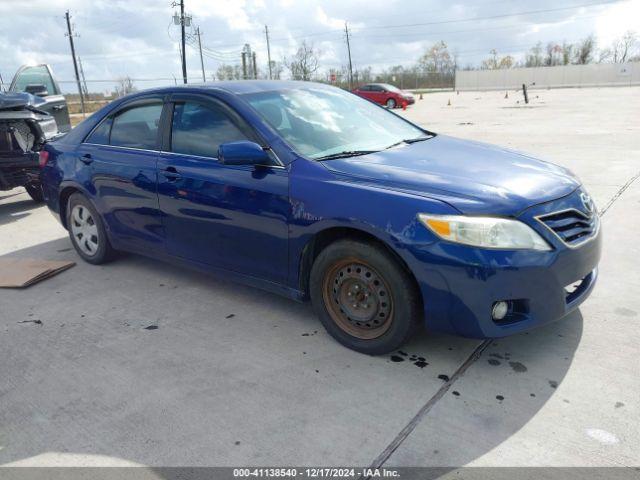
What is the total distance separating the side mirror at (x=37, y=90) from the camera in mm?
8055

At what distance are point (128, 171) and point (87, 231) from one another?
109 centimetres

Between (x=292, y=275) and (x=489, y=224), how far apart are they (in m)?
1.30

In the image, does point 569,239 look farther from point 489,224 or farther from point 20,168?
point 20,168

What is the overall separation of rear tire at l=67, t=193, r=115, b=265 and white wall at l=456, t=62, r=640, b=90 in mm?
57131

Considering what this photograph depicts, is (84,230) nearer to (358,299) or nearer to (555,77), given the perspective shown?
(358,299)

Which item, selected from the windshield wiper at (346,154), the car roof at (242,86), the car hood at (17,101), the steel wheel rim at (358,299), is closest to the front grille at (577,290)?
the steel wheel rim at (358,299)

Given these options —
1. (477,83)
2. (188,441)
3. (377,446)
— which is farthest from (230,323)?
(477,83)

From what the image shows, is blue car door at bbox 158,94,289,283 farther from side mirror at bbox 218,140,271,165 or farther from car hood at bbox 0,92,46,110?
car hood at bbox 0,92,46,110

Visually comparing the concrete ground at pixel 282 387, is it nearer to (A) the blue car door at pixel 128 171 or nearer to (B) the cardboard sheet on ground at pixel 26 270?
(B) the cardboard sheet on ground at pixel 26 270

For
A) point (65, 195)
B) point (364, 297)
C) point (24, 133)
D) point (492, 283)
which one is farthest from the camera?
point (24, 133)

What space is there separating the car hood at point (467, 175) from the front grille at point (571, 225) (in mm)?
109

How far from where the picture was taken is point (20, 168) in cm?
683

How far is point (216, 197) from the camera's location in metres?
3.58

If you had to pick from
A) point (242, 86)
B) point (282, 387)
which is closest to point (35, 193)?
point (242, 86)
